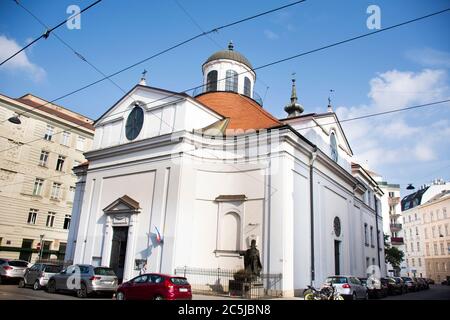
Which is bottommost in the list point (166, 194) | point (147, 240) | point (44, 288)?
point (44, 288)

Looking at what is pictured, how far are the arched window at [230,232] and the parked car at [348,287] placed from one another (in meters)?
5.14

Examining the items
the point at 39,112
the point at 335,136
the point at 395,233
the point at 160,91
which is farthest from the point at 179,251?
the point at 395,233

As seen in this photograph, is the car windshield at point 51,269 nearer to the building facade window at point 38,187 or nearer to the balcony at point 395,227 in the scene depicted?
the building facade window at point 38,187

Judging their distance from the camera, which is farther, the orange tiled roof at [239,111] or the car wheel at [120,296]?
the orange tiled roof at [239,111]

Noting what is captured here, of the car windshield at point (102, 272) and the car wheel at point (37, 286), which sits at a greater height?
the car windshield at point (102, 272)

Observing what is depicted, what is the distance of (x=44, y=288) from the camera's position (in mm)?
17719

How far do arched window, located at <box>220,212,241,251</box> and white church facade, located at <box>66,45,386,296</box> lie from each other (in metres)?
0.06

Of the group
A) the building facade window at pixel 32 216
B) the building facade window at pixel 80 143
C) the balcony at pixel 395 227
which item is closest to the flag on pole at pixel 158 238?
the building facade window at pixel 32 216

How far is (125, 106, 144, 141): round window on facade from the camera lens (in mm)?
23256

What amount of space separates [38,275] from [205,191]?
9.45 metres

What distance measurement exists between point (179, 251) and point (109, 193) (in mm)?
7307

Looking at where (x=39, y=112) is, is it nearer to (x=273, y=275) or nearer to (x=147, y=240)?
(x=147, y=240)

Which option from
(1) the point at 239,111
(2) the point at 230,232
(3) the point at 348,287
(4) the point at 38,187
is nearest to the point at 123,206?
(2) the point at 230,232

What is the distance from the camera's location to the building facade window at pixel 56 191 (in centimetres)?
3803
